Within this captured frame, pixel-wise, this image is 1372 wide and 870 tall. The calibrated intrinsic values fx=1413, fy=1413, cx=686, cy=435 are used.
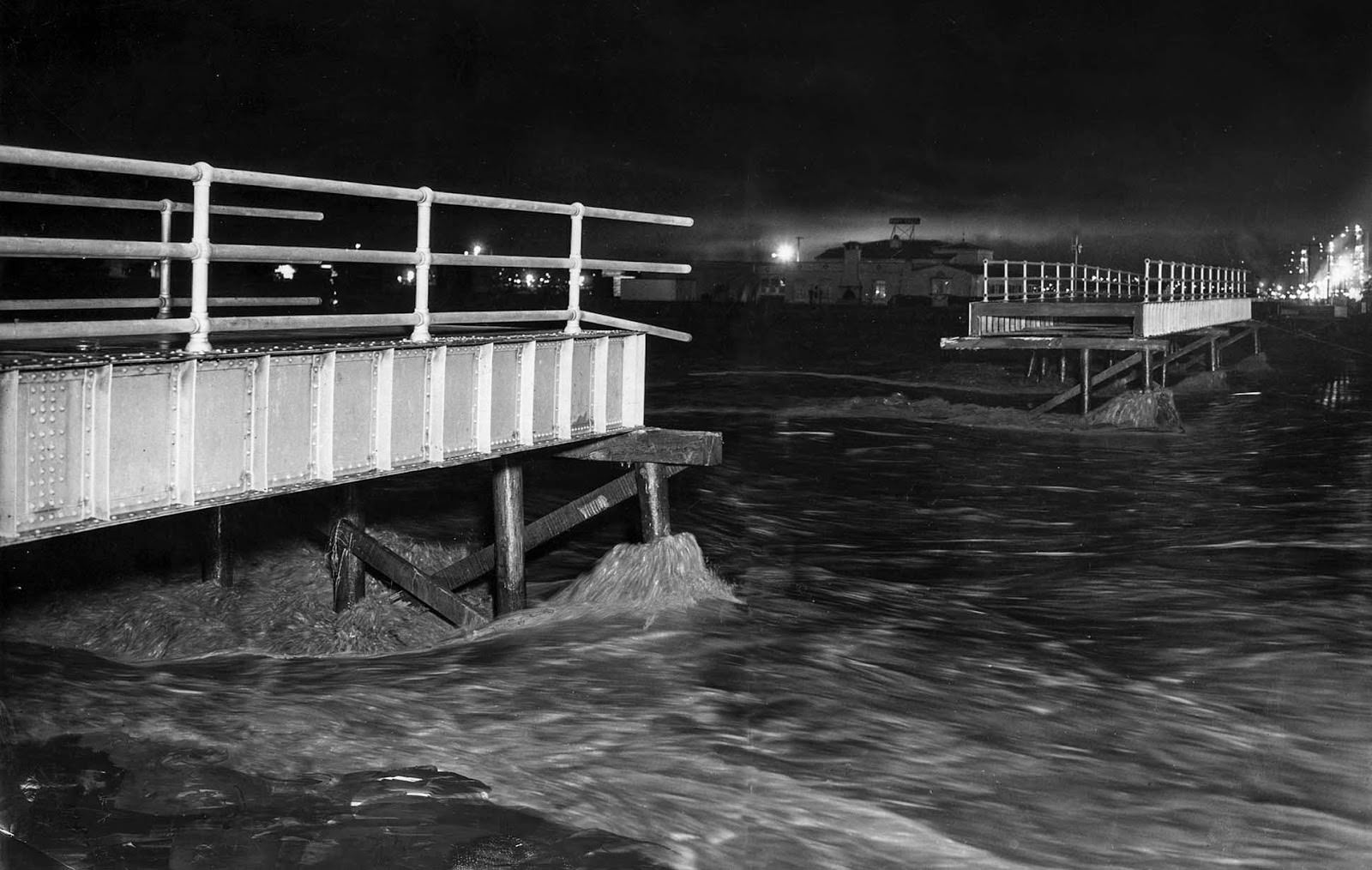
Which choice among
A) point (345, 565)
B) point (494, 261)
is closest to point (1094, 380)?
point (345, 565)

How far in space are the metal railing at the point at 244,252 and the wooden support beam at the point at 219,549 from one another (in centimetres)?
436

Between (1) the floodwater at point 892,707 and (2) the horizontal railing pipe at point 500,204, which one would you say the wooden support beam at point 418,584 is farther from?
(2) the horizontal railing pipe at point 500,204

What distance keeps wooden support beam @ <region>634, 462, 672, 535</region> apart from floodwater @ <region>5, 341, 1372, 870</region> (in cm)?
117

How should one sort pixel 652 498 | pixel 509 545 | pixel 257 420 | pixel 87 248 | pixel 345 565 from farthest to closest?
pixel 345 565
pixel 652 498
pixel 509 545
pixel 257 420
pixel 87 248

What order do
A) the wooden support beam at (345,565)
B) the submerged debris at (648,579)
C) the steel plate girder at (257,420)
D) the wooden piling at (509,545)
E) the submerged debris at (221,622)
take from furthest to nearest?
1. the wooden support beam at (345,565)
2. the submerged debris at (648,579)
3. the wooden piling at (509,545)
4. the submerged debris at (221,622)
5. the steel plate girder at (257,420)

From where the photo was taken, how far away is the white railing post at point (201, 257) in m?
8.22

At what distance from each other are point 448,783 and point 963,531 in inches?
582

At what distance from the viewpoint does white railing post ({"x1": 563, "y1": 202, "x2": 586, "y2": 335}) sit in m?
12.8

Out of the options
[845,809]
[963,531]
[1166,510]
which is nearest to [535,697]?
[845,809]

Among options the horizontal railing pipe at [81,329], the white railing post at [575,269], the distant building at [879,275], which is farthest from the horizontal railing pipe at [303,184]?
the distant building at [879,275]

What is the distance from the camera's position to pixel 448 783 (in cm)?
927

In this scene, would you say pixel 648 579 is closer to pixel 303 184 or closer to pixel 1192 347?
pixel 303 184

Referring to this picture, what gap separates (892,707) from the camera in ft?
38.3

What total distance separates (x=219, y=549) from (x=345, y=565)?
182 cm
